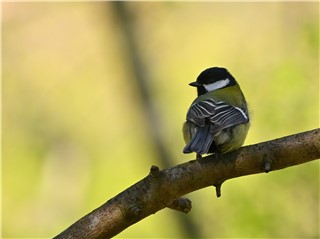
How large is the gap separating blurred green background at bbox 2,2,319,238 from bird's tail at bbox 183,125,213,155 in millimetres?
2044

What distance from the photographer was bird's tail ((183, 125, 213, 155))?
317cm

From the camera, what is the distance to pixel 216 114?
11.9 ft

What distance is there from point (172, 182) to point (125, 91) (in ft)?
14.4

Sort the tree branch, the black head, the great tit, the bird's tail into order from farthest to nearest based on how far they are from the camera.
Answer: the black head < the great tit < the bird's tail < the tree branch

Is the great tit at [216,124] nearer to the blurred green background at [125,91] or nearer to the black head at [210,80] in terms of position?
the black head at [210,80]

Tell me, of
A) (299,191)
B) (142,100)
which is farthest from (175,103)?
(299,191)

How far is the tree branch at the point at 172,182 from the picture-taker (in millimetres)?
A: 2658

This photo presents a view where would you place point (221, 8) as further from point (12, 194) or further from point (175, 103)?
point (12, 194)

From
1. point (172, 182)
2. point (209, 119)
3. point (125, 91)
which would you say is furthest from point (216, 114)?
point (125, 91)

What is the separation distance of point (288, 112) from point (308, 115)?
0.16m

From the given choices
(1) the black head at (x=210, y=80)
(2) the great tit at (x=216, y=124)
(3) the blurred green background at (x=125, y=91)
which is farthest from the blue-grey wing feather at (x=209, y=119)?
(3) the blurred green background at (x=125, y=91)

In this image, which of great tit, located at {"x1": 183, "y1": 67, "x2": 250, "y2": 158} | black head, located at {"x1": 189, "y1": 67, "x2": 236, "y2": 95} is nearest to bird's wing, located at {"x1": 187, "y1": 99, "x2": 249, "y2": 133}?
great tit, located at {"x1": 183, "y1": 67, "x2": 250, "y2": 158}

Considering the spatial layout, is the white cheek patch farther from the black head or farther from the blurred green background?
the blurred green background

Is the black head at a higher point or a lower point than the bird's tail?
higher
